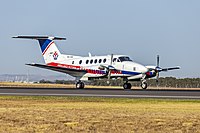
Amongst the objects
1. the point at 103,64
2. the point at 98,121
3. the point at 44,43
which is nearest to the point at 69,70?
the point at 103,64

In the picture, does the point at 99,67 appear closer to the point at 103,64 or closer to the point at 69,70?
the point at 103,64

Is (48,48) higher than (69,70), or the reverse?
(48,48)

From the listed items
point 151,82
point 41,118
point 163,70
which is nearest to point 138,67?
point 163,70

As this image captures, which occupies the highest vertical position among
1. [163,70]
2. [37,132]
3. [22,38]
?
[22,38]

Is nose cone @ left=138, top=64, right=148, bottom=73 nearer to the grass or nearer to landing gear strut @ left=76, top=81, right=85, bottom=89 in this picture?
landing gear strut @ left=76, top=81, right=85, bottom=89

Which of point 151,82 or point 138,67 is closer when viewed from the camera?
point 138,67

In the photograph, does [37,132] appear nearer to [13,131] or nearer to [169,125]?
[13,131]

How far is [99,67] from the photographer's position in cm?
7488

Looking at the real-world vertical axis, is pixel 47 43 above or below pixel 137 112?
above

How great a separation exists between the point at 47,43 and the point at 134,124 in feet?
194

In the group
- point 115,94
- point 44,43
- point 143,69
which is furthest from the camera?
point 44,43

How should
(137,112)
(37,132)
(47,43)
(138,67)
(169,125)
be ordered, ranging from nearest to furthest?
(37,132), (169,125), (137,112), (138,67), (47,43)

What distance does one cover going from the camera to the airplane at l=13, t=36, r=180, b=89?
72.6 metres

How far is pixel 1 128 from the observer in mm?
22906
